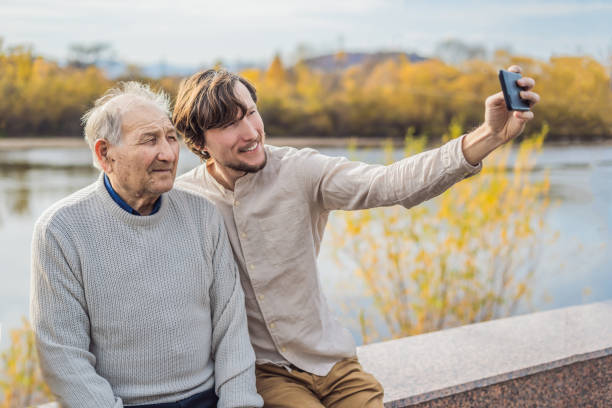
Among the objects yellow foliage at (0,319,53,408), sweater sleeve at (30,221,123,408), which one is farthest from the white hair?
yellow foliage at (0,319,53,408)

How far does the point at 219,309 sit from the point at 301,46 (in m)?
2.92

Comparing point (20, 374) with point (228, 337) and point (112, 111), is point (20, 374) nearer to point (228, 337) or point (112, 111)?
point (228, 337)

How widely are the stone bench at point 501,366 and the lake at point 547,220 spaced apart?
4.51 feet

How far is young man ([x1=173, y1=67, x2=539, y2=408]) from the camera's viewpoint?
5.88 feet

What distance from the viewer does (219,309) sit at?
1.77 m

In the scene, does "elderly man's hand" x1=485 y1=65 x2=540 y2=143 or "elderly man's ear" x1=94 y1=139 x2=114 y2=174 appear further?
"elderly man's ear" x1=94 y1=139 x2=114 y2=174

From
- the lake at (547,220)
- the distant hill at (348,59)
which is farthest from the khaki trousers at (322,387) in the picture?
the distant hill at (348,59)

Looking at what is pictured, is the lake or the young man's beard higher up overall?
the young man's beard

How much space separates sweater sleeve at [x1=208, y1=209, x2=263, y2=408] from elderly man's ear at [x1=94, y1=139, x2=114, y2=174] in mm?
306

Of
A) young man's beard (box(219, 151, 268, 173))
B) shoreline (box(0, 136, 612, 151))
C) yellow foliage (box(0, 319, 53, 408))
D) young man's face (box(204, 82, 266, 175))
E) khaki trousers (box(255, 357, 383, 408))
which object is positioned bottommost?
yellow foliage (box(0, 319, 53, 408))

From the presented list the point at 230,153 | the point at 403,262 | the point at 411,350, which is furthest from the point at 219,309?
the point at 403,262

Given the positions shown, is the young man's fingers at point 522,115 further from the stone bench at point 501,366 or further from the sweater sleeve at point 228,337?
the stone bench at point 501,366

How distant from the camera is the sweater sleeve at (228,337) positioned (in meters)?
1.74

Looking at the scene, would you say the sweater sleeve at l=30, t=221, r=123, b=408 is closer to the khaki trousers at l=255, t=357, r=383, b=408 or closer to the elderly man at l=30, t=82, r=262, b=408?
the elderly man at l=30, t=82, r=262, b=408
